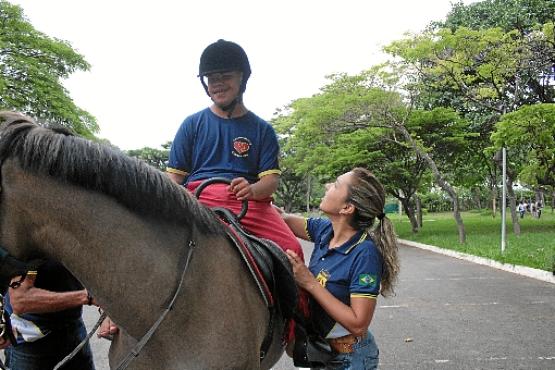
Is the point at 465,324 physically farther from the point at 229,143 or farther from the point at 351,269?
the point at 229,143

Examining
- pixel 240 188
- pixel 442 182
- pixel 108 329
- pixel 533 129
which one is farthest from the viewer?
pixel 442 182

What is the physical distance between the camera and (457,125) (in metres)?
20.3

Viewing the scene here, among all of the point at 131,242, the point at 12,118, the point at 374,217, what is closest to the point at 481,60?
the point at 374,217

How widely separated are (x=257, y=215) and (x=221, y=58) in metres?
0.80

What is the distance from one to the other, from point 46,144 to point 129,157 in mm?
284

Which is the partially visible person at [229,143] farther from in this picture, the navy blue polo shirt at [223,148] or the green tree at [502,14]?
the green tree at [502,14]

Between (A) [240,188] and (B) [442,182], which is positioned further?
(B) [442,182]

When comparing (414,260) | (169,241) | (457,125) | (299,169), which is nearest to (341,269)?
(169,241)

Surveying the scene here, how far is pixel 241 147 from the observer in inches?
101

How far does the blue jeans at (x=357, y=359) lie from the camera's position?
2.51 meters

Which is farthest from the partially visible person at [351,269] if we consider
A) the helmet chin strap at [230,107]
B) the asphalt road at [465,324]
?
the asphalt road at [465,324]

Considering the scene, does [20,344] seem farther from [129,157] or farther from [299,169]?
[299,169]

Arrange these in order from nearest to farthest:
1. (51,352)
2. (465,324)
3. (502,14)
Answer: (51,352)
(465,324)
(502,14)

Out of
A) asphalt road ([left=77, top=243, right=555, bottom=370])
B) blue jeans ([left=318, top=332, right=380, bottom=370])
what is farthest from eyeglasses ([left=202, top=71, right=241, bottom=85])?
asphalt road ([left=77, top=243, right=555, bottom=370])
